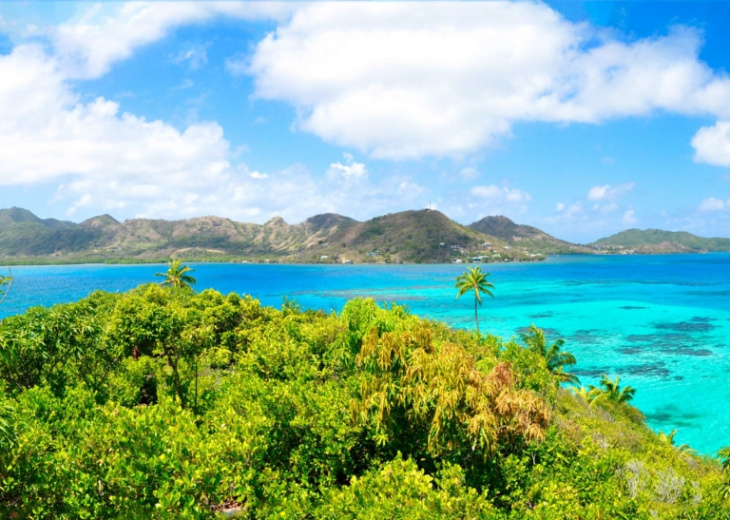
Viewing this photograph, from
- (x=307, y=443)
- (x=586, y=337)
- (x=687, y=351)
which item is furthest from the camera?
(x=586, y=337)

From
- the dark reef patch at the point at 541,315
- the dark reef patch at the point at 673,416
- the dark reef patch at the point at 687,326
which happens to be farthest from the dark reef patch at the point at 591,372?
the dark reef patch at the point at 541,315

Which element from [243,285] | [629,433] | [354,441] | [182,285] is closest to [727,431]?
[629,433]

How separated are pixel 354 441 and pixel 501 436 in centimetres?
488

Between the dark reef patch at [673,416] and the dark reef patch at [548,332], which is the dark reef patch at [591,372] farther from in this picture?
the dark reef patch at [548,332]

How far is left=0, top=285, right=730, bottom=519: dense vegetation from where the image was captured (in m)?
10.2

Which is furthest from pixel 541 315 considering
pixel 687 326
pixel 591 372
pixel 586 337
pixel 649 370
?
pixel 591 372

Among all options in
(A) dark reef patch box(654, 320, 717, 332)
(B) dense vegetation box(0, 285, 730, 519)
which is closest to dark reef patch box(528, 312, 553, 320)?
(A) dark reef patch box(654, 320, 717, 332)

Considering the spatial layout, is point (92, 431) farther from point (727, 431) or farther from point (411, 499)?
point (727, 431)

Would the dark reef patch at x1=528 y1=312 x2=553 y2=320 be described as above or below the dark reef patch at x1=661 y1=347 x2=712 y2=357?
above

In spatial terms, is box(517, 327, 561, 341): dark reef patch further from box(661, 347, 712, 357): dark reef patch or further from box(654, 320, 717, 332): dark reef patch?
box(654, 320, 717, 332): dark reef patch

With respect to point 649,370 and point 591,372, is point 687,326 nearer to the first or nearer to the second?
point 649,370

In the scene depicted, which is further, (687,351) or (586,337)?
(586,337)

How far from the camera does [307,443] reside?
1424 cm

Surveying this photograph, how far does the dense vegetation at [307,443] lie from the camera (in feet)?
33.4
